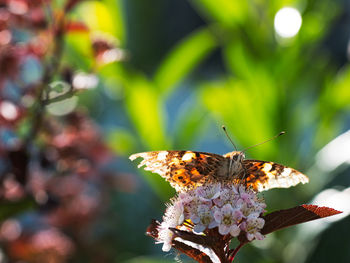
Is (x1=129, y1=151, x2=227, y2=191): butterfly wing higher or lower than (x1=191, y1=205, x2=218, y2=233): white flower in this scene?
higher

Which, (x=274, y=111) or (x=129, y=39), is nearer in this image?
(x=274, y=111)

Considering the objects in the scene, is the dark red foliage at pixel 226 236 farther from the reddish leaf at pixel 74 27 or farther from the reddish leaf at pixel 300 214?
the reddish leaf at pixel 74 27

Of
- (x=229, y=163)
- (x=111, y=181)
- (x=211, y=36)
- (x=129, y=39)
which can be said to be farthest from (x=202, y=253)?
(x=129, y=39)

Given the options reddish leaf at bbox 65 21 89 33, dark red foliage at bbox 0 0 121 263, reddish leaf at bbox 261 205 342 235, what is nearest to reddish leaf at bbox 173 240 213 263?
reddish leaf at bbox 261 205 342 235

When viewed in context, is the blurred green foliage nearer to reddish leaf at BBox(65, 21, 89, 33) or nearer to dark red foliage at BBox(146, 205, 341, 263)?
reddish leaf at BBox(65, 21, 89, 33)

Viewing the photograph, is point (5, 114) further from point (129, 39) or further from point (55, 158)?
point (129, 39)

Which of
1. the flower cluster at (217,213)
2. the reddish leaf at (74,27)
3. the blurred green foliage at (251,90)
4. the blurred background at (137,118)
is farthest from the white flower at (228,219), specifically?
the blurred green foliage at (251,90)
